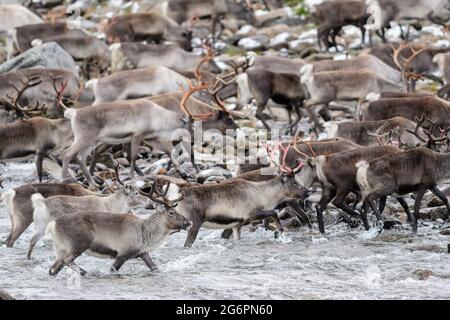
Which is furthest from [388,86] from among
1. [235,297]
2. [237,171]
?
A: [235,297]

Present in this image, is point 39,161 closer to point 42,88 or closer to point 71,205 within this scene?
point 42,88

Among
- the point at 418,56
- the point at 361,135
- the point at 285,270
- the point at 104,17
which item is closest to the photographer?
the point at 285,270

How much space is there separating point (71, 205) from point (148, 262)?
1.10 metres

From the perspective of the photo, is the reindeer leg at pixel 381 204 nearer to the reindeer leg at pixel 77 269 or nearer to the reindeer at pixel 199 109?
the reindeer leg at pixel 77 269

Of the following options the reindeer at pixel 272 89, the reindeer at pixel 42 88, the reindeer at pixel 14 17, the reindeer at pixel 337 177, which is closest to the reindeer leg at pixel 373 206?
the reindeer at pixel 337 177

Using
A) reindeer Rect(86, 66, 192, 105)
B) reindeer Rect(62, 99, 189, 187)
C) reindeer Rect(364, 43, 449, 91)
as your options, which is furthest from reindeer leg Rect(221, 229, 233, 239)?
reindeer Rect(364, 43, 449, 91)

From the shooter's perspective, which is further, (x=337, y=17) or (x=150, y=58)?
(x=337, y=17)

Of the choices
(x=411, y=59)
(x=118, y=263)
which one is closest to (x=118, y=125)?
(x=118, y=263)

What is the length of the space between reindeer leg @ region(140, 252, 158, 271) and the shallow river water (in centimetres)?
6

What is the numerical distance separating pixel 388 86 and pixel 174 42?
19.9ft

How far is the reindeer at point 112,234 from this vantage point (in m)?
8.70

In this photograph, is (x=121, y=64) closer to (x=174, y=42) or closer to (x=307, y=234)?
(x=174, y=42)

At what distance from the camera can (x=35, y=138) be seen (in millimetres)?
12656
